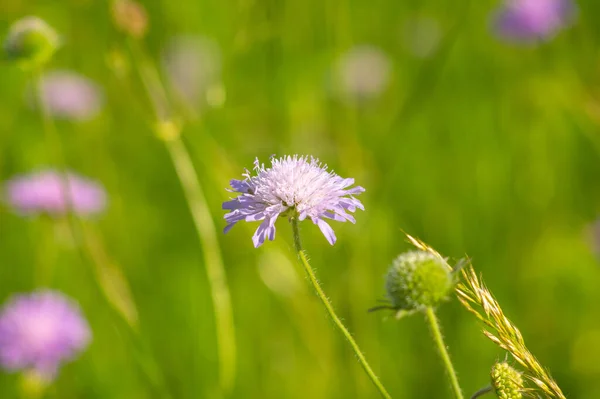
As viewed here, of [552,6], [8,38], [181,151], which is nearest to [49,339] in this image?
[181,151]

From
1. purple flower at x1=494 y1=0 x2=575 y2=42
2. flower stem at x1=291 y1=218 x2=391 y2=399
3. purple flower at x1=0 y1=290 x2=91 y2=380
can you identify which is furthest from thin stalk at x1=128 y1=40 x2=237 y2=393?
purple flower at x1=494 y1=0 x2=575 y2=42

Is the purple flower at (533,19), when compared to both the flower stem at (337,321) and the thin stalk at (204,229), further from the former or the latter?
the flower stem at (337,321)

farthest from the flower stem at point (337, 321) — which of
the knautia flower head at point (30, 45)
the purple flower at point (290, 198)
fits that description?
the knautia flower head at point (30, 45)

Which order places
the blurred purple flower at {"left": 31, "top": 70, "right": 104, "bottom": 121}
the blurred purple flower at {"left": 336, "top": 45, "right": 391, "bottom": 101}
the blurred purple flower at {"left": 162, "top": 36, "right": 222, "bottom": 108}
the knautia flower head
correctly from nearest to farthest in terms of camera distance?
the knautia flower head → the blurred purple flower at {"left": 31, "top": 70, "right": 104, "bottom": 121} → the blurred purple flower at {"left": 162, "top": 36, "right": 222, "bottom": 108} → the blurred purple flower at {"left": 336, "top": 45, "right": 391, "bottom": 101}

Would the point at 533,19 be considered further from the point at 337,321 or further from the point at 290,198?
the point at 337,321

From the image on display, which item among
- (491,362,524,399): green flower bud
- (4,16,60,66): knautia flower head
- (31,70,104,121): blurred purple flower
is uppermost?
(31,70,104,121): blurred purple flower

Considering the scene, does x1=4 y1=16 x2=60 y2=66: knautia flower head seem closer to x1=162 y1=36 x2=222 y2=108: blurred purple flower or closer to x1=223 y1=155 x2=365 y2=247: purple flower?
x1=223 y1=155 x2=365 y2=247: purple flower

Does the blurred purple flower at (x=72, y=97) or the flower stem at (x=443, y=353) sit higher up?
the blurred purple flower at (x=72, y=97)
